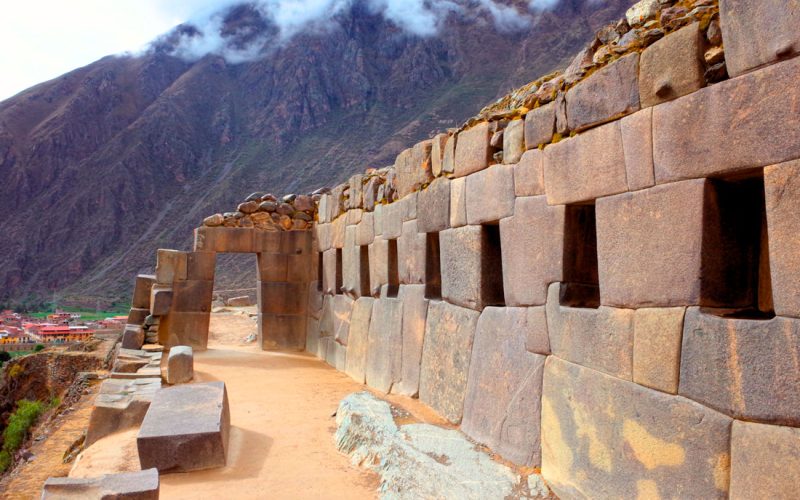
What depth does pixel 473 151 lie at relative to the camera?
550 cm

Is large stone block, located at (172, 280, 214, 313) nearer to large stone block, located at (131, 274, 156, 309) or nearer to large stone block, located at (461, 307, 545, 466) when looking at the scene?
large stone block, located at (131, 274, 156, 309)

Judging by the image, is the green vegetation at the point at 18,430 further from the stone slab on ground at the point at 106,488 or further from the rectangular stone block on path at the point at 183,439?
the stone slab on ground at the point at 106,488

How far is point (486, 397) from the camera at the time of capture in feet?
16.4

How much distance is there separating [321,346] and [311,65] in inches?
1864

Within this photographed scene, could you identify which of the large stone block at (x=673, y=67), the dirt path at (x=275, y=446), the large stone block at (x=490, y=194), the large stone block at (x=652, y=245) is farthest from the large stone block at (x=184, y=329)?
the large stone block at (x=673, y=67)

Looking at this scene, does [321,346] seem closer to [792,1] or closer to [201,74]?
[792,1]

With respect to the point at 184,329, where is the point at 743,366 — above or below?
above

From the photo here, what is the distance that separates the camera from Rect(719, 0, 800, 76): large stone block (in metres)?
2.60

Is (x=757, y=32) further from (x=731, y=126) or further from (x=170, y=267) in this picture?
(x=170, y=267)

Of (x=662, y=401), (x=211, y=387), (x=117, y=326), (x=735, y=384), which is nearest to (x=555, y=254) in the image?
(x=662, y=401)

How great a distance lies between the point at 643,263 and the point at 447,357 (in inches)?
110

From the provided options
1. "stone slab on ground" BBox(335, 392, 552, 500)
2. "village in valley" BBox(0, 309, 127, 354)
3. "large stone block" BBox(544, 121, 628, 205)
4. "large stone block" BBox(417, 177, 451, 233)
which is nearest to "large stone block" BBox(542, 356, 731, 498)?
"stone slab on ground" BBox(335, 392, 552, 500)

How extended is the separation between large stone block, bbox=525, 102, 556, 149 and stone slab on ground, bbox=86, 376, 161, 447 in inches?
196

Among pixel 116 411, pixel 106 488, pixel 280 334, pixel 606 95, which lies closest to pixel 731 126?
pixel 606 95
